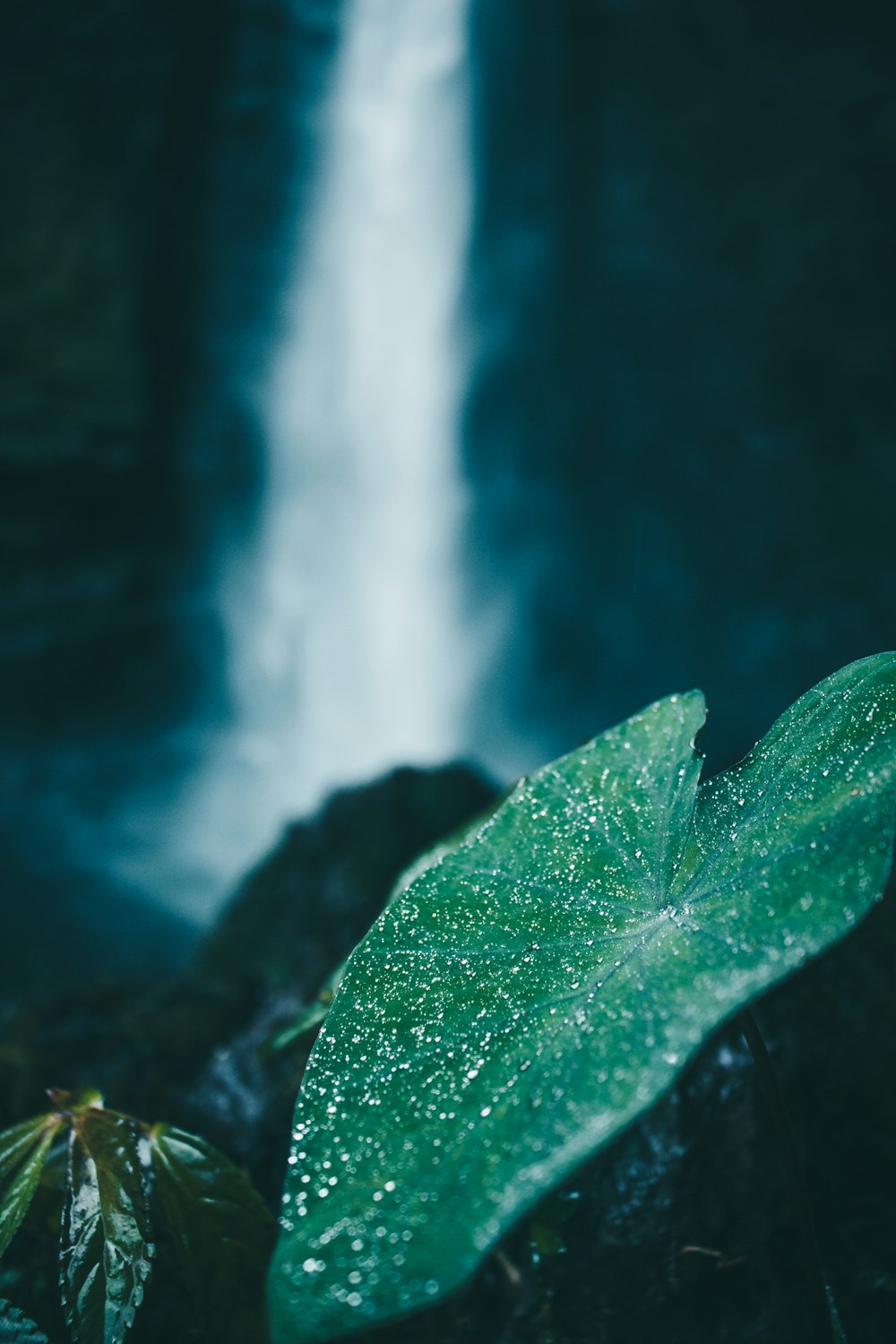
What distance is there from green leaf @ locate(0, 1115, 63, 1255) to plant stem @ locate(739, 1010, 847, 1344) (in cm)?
47

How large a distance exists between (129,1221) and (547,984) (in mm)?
345

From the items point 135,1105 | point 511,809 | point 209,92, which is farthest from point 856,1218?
point 209,92

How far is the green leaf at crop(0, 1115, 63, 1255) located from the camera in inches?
19.9

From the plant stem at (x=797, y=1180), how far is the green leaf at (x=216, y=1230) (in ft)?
1.15

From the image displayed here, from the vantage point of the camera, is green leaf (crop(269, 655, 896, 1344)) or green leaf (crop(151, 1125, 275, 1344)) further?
green leaf (crop(151, 1125, 275, 1344))

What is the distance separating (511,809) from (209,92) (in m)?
7.31

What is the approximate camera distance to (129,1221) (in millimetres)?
522

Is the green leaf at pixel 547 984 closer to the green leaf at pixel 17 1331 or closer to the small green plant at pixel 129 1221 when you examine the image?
the small green plant at pixel 129 1221

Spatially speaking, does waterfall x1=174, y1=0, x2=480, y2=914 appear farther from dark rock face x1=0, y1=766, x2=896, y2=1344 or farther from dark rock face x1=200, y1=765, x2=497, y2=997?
dark rock face x1=0, y1=766, x2=896, y2=1344

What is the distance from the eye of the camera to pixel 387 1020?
46 cm

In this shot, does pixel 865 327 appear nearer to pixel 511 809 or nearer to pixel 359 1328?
pixel 511 809

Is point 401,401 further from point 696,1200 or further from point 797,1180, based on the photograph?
point 797,1180

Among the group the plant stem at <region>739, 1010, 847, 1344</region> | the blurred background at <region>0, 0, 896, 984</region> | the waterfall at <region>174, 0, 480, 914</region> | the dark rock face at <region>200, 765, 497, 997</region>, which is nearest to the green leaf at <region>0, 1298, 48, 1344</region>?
the plant stem at <region>739, 1010, 847, 1344</region>

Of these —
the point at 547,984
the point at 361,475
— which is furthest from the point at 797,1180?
the point at 361,475
